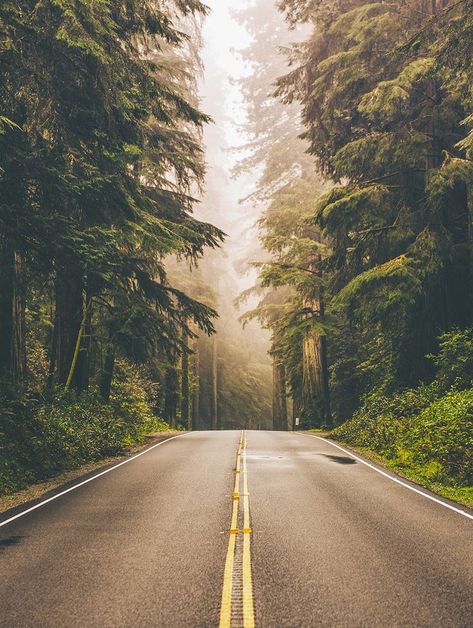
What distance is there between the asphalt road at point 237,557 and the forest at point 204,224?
2804mm

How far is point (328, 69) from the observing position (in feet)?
60.7

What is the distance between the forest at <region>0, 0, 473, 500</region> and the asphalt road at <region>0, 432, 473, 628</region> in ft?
9.20

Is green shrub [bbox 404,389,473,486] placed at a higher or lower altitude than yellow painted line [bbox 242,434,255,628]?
higher

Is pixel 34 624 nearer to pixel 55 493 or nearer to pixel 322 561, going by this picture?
pixel 322 561

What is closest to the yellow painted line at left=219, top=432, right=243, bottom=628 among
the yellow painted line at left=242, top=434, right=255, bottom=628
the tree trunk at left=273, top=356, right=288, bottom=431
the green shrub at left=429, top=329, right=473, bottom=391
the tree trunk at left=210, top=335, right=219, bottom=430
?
the yellow painted line at left=242, top=434, right=255, bottom=628

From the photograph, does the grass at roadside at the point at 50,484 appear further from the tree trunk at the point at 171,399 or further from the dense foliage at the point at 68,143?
the tree trunk at the point at 171,399

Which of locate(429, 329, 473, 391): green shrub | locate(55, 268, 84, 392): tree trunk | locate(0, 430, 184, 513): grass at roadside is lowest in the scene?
locate(0, 430, 184, 513): grass at roadside

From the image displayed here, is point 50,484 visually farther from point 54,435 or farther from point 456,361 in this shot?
point 456,361

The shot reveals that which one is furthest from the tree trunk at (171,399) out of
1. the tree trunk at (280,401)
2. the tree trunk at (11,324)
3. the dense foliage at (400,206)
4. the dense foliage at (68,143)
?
the tree trunk at (11,324)

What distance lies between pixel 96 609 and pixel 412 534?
4.27 metres

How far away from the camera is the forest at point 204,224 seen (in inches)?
400

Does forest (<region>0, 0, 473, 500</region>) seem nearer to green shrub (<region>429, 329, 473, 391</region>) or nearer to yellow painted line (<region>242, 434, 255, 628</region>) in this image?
green shrub (<region>429, 329, 473, 391</region>)

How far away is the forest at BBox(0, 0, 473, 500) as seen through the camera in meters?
10.2

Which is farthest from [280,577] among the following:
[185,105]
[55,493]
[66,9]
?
[185,105]
